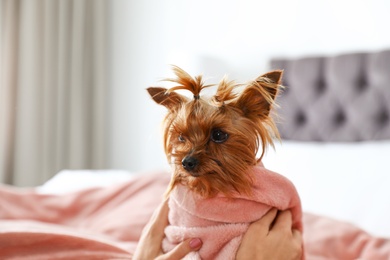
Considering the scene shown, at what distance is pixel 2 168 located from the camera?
10.4 feet

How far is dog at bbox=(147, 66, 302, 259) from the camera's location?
1.04 meters

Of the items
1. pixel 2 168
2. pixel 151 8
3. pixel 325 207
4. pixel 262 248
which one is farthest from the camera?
pixel 151 8

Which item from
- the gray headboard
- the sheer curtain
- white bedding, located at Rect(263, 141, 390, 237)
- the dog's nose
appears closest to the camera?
the dog's nose

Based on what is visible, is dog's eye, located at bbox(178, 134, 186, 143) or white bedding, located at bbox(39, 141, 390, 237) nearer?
dog's eye, located at bbox(178, 134, 186, 143)

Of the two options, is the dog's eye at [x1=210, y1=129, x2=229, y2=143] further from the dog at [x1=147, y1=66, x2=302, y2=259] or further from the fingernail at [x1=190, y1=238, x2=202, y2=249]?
the fingernail at [x1=190, y1=238, x2=202, y2=249]

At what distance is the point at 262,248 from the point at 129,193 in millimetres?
999

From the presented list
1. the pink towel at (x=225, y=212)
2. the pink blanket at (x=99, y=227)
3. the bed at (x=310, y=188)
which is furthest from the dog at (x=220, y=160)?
the pink blanket at (x=99, y=227)

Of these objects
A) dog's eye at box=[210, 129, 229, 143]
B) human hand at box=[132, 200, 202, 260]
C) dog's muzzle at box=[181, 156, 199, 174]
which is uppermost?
dog's eye at box=[210, 129, 229, 143]

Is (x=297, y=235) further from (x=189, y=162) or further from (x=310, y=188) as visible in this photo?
(x=310, y=188)

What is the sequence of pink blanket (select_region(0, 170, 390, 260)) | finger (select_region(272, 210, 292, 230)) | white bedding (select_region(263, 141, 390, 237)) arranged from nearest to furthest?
finger (select_region(272, 210, 292, 230)) → pink blanket (select_region(0, 170, 390, 260)) → white bedding (select_region(263, 141, 390, 237))

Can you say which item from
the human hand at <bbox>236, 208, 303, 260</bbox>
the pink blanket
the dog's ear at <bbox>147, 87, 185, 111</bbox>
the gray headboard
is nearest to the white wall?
the gray headboard

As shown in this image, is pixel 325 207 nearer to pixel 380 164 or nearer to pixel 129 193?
pixel 380 164

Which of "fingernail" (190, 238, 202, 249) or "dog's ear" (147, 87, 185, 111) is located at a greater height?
"dog's ear" (147, 87, 185, 111)

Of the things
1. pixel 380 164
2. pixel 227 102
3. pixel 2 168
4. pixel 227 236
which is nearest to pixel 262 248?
pixel 227 236
